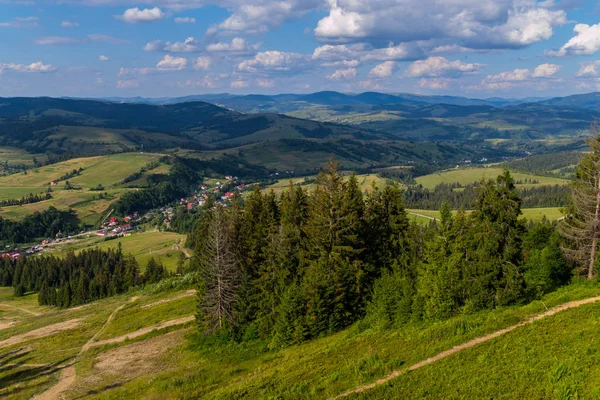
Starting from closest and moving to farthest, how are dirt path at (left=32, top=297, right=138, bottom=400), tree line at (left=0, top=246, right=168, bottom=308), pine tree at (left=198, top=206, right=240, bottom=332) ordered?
1. dirt path at (left=32, top=297, right=138, bottom=400)
2. pine tree at (left=198, top=206, right=240, bottom=332)
3. tree line at (left=0, top=246, right=168, bottom=308)

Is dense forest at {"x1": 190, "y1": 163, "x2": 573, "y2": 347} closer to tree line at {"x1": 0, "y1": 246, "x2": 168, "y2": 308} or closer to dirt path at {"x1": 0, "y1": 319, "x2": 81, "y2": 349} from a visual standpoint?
dirt path at {"x1": 0, "y1": 319, "x2": 81, "y2": 349}

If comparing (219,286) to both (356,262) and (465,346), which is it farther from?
(465,346)

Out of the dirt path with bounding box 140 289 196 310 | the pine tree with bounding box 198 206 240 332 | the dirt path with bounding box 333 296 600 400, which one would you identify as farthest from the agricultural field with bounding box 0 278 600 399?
the dirt path with bounding box 140 289 196 310

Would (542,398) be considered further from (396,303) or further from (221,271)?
(221,271)

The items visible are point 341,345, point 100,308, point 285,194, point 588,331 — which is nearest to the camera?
point 588,331

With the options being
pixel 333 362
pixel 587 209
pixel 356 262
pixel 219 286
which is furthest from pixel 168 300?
pixel 587 209

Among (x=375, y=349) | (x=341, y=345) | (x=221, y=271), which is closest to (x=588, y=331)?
(x=375, y=349)
